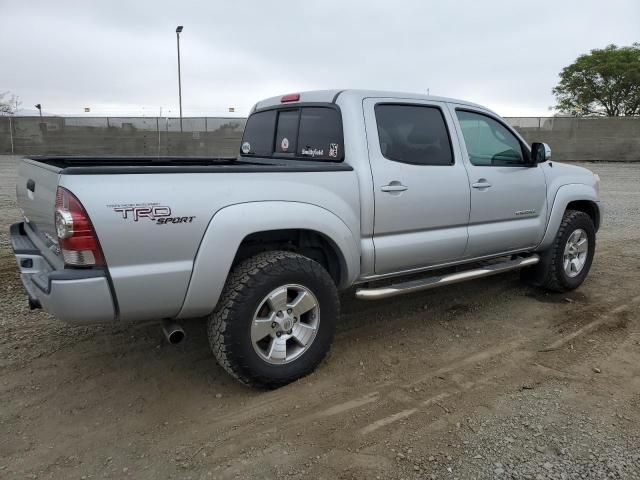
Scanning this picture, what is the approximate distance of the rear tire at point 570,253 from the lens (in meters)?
5.05

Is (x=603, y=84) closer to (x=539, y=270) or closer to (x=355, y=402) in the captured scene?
(x=539, y=270)

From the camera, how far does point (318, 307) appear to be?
11.0 ft

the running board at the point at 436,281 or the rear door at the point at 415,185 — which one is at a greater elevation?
the rear door at the point at 415,185

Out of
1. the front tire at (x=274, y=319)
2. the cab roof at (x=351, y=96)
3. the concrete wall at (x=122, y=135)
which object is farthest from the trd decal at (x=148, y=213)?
the concrete wall at (x=122, y=135)

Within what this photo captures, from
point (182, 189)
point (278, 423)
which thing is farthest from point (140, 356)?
point (182, 189)

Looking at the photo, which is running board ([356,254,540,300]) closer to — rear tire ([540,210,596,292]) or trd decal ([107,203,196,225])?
rear tire ([540,210,596,292])

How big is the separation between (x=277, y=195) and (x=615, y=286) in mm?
4186

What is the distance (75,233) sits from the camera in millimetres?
2539

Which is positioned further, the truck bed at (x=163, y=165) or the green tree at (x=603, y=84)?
Answer: the green tree at (x=603, y=84)

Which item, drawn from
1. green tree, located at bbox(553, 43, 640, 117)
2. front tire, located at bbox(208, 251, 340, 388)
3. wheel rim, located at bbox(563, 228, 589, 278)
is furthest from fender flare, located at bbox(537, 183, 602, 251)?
green tree, located at bbox(553, 43, 640, 117)

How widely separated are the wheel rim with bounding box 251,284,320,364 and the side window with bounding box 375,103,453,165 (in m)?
1.22

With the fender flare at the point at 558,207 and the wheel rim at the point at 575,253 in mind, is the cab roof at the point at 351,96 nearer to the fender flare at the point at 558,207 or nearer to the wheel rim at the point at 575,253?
the fender flare at the point at 558,207

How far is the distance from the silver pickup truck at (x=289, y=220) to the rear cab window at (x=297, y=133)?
0.05ft

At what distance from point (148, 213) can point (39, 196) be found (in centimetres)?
87
